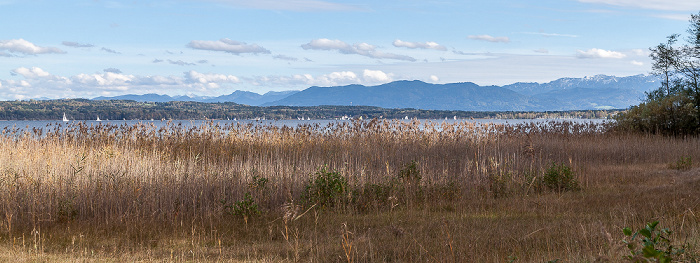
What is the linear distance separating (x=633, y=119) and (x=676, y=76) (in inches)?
641

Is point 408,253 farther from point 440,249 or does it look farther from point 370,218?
point 370,218

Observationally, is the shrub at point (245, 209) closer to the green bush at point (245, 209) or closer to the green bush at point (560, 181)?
the green bush at point (245, 209)

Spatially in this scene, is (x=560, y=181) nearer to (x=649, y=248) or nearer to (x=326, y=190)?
(x=326, y=190)

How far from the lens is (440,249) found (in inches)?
259

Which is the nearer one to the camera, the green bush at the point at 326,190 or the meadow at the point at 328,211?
the meadow at the point at 328,211

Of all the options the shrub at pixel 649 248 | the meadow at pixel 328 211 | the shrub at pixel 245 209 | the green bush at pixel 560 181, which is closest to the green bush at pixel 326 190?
the meadow at pixel 328 211

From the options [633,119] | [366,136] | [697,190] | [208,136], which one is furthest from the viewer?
[633,119]

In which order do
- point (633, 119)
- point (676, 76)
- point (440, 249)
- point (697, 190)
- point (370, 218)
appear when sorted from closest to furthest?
point (440, 249) < point (370, 218) < point (697, 190) < point (633, 119) < point (676, 76)

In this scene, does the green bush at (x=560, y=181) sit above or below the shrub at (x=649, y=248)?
below

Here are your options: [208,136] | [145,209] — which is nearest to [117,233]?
[145,209]

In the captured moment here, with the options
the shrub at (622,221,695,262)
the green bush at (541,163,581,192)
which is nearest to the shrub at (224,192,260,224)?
the shrub at (622,221,695,262)

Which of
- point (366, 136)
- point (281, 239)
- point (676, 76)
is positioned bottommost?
point (281, 239)

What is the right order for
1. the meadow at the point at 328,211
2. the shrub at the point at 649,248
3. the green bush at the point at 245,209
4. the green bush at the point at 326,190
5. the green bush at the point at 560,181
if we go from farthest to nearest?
the green bush at the point at 560,181, the green bush at the point at 326,190, the green bush at the point at 245,209, the meadow at the point at 328,211, the shrub at the point at 649,248

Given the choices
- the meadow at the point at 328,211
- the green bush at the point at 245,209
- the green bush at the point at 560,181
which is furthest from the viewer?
the green bush at the point at 560,181
